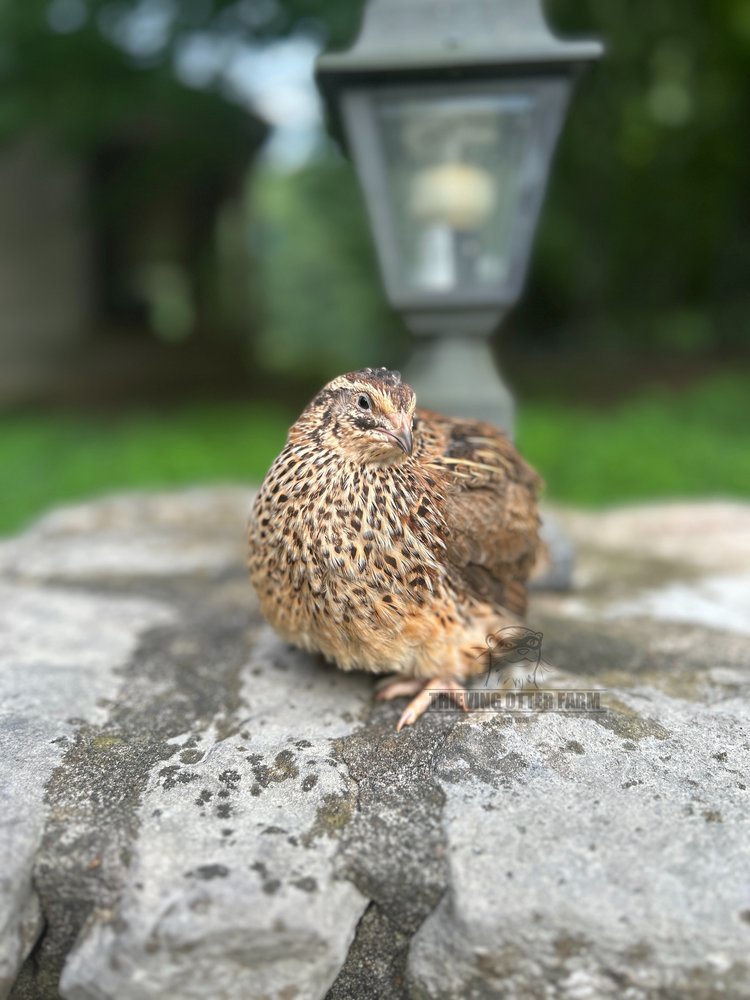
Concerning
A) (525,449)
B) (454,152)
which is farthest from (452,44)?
(525,449)

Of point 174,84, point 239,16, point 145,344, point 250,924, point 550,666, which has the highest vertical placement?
point 239,16

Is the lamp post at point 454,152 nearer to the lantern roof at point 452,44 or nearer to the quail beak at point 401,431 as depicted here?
the lantern roof at point 452,44

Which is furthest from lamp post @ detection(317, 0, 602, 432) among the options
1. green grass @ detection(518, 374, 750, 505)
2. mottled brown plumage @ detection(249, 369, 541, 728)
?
green grass @ detection(518, 374, 750, 505)

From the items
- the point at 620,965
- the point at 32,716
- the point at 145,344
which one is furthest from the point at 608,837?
the point at 145,344

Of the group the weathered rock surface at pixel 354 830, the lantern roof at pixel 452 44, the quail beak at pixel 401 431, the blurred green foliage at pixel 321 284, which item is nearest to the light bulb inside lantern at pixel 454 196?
the lantern roof at pixel 452 44

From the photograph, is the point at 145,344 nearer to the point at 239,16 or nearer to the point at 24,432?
the point at 24,432

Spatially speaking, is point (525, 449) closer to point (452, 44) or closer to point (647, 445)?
point (647, 445)

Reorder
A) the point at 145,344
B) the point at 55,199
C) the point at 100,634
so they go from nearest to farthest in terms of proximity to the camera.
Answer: the point at 100,634, the point at 55,199, the point at 145,344
